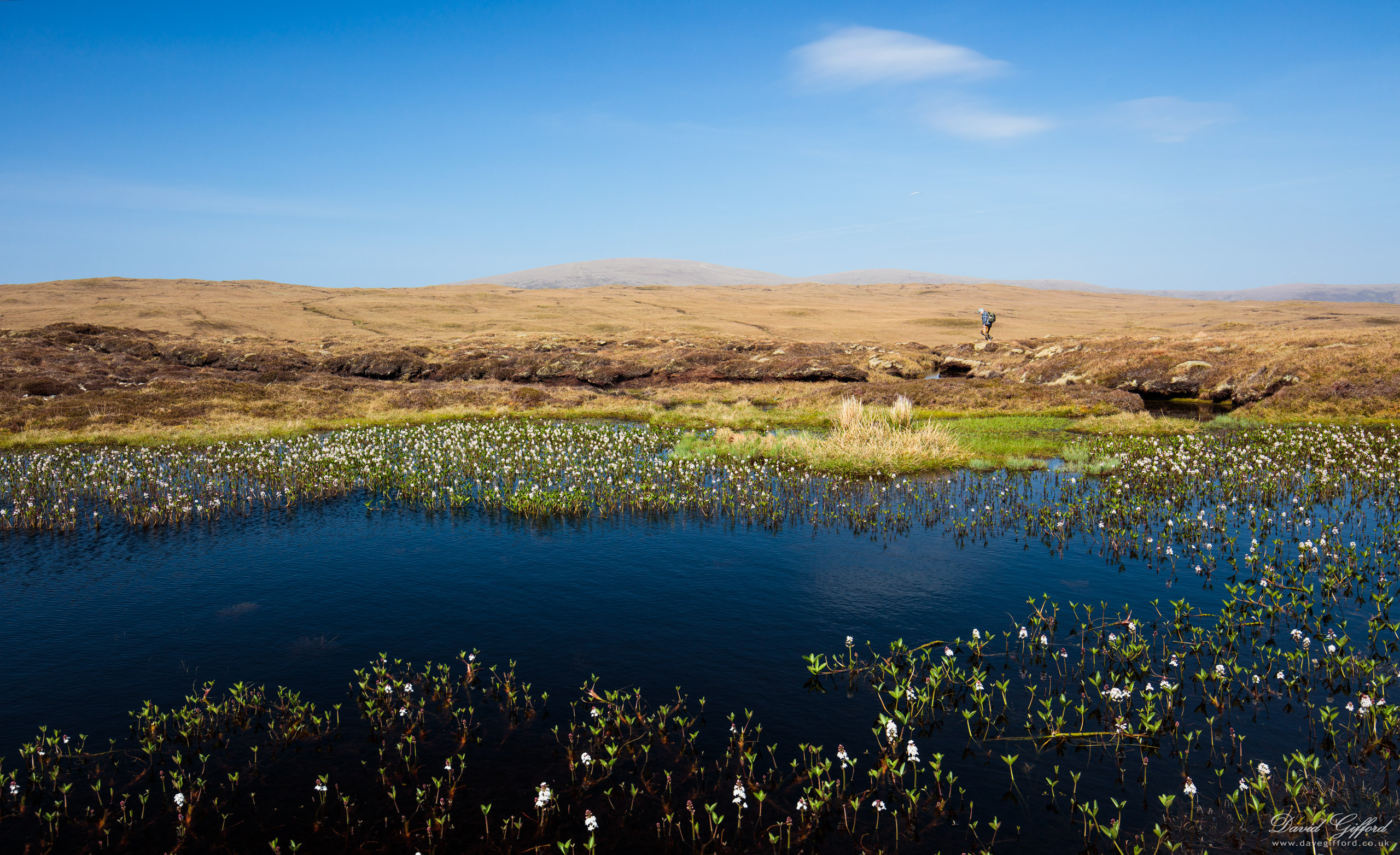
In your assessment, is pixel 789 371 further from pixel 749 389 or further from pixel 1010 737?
pixel 1010 737

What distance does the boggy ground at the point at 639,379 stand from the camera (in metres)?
31.7

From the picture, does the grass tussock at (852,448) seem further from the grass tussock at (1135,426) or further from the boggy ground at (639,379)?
the grass tussock at (1135,426)

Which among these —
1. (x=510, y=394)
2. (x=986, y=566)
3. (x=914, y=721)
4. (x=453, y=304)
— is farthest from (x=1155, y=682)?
(x=453, y=304)

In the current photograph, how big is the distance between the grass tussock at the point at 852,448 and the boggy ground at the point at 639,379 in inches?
244

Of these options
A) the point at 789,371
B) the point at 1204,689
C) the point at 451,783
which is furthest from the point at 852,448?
the point at 789,371

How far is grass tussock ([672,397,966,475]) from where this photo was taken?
72.6ft

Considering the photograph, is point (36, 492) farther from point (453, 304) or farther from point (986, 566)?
point (453, 304)

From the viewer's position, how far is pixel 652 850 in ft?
21.7

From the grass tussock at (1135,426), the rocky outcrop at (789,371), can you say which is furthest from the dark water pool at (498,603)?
the rocky outcrop at (789,371)

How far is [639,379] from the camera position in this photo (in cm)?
5156

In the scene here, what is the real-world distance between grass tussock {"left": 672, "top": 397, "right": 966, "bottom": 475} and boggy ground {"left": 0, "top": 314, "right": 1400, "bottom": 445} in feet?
20.3

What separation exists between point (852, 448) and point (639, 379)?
30.4 metres

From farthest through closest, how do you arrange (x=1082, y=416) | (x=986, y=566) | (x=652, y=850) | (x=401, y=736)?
(x=1082, y=416) < (x=986, y=566) < (x=401, y=736) < (x=652, y=850)

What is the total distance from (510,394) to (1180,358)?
37.9m
